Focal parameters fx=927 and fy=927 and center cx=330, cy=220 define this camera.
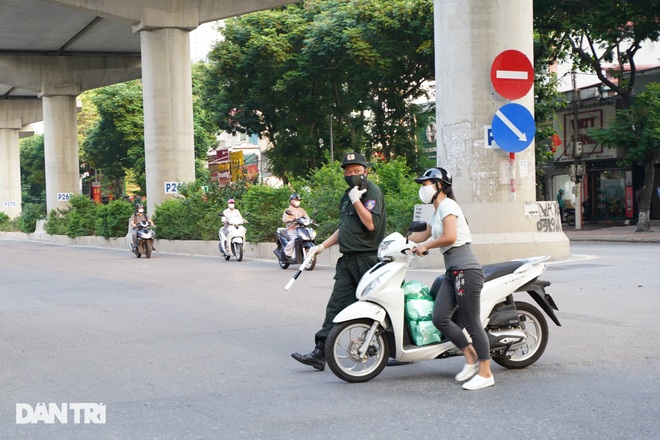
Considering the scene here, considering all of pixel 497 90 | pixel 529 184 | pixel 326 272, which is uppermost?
pixel 497 90

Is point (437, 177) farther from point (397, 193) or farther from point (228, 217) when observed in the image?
point (228, 217)

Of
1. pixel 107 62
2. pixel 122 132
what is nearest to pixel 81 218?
pixel 107 62

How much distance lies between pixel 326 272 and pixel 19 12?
81.0 feet

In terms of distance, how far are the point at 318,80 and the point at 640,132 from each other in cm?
1546

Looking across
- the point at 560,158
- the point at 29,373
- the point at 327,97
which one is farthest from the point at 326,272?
the point at 560,158

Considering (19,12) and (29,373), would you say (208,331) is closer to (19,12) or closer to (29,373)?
(29,373)

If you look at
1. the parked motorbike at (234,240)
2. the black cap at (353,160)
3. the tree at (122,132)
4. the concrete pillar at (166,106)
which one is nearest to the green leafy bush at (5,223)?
the tree at (122,132)

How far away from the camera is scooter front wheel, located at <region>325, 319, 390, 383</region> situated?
6.77 meters

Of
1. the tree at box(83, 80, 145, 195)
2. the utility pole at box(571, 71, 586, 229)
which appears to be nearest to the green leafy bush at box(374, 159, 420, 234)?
the utility pole at box(571, 71, 586, 229)

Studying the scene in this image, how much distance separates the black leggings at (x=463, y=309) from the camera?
654 centimetres

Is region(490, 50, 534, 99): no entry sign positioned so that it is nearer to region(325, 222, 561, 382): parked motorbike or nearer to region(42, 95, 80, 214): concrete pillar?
region(325, 222, 561, 382): parked motorbike

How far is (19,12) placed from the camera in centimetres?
3681

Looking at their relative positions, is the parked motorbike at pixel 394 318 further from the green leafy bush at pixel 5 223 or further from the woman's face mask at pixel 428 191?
the green leafy bush at pixel 5 223

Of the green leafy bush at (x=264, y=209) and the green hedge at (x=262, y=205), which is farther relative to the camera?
the green leafy bush at (x=264, y=209)
